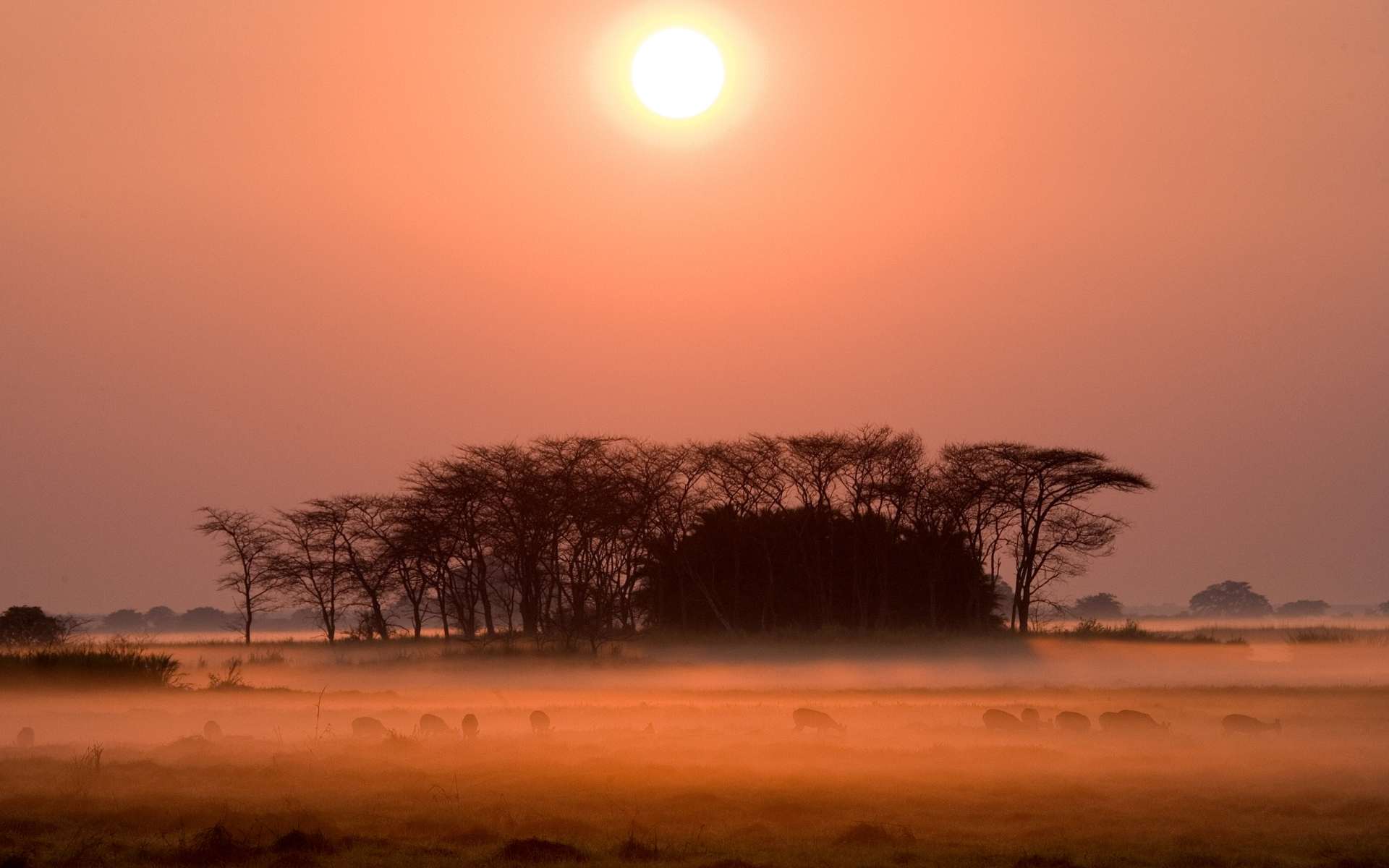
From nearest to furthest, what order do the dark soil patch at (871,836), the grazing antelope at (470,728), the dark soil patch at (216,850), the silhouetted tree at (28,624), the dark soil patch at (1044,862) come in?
the dark soil patch at (1044,862), the dark soil patch at (216,850), the dark soil patch at (871,836), the grazing antelope at (470,728), the silhouetted tree at (28,624)

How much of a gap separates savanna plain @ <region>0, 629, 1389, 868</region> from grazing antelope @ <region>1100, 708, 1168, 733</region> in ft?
0.94

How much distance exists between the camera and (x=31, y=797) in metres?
16.9

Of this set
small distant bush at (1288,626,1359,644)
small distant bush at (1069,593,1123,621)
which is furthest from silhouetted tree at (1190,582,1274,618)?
small distant bush at (1288,626,1359,644)

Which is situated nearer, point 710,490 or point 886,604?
point 886,604

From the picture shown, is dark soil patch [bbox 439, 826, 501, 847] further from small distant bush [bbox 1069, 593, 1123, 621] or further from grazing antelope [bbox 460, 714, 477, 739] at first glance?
small distant bush [bbox 1069, 593, 1123, 621]

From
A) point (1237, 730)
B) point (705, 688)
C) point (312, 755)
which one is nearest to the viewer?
point (312, 755)

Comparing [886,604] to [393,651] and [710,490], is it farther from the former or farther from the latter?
[393,651]

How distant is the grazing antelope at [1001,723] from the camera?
2372 cm

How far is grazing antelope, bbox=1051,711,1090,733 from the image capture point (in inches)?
936

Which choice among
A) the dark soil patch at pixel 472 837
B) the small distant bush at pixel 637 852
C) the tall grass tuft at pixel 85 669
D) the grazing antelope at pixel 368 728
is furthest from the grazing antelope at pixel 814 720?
the tall grass tuft at pixel 85 669

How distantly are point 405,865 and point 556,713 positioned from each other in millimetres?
15434

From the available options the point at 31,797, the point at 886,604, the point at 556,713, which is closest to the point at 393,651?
the point at 886,604

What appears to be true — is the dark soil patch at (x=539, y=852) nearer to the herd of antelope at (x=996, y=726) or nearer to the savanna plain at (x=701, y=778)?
the savanna plain at (x=701, y=778)

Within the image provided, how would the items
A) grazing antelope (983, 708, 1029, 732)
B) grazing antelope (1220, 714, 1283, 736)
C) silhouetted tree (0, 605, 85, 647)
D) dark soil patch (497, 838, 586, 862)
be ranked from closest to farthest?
dark soil patch (497, 838, 586, 862)
grazing antelope (1220, 714, 1283, 736)
grazing antelope (983, 708, 1029, 732)
silhouetted tree (0, 605, 85, 647)
